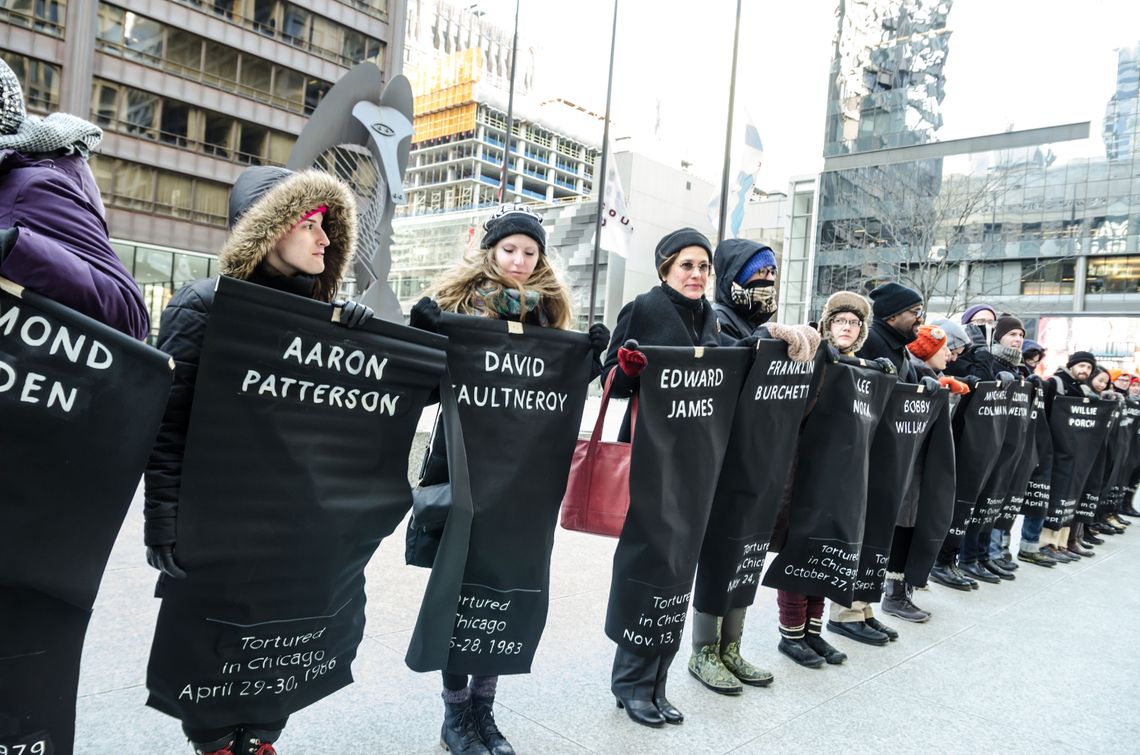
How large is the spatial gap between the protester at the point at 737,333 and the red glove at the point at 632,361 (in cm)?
73

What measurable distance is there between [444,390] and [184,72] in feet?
125

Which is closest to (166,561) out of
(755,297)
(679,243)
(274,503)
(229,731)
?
(274,503)

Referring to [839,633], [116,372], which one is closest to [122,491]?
[116,372]

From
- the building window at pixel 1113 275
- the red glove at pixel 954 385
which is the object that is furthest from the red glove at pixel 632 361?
the building window at pixel 1113 275

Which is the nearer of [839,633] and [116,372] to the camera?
[116,372]

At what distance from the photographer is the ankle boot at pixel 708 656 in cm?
373

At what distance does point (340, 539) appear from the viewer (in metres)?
2.44

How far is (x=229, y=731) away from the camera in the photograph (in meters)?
2.40

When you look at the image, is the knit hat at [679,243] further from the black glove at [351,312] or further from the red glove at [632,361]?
the black glove at [351,312]

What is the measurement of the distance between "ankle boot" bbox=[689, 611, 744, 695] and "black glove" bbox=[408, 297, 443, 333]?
6.19 feet

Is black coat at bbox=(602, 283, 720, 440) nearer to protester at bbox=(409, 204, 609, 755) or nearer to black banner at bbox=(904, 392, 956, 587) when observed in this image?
protester at bbox=(409, 204, 609, 755)

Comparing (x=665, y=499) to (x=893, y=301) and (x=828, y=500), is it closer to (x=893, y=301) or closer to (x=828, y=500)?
(x=828, y=500)

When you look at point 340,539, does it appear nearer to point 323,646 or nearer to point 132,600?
point 323,646

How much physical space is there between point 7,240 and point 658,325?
2.37 m
